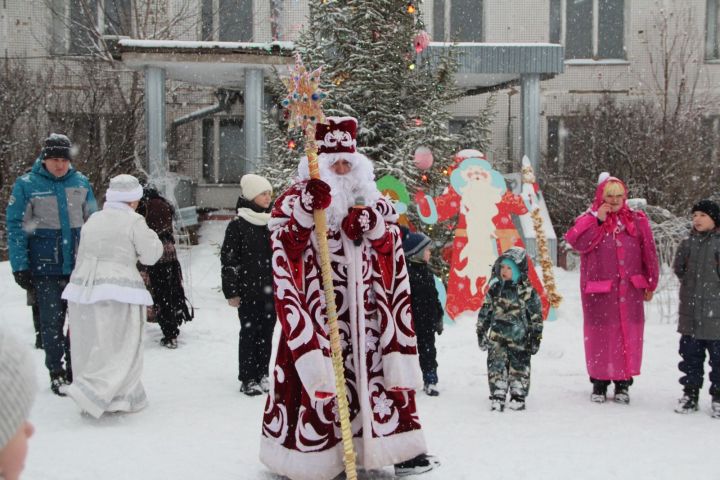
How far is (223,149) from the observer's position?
21.6m

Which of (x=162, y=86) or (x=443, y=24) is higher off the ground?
(x=443, y=24)

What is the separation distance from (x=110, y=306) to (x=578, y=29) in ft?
64.8

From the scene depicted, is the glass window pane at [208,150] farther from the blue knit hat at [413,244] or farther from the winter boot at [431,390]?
the winter boot at [431,390]

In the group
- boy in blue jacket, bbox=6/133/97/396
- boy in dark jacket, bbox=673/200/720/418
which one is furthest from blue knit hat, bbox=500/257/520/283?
boy in blue jacket, bbox=6/133/97/396

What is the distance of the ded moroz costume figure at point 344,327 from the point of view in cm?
419

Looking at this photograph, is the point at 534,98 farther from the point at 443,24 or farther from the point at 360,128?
the point at 443,24

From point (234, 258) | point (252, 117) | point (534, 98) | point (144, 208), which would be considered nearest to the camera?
point (234, 258)

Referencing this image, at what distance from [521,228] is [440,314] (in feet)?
23.6

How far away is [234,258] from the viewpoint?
264 inches

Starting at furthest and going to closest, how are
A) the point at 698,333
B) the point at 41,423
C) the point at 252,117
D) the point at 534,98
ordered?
the point at 534,98
the point at 252,117
the point at 698,333
the point at 41,423

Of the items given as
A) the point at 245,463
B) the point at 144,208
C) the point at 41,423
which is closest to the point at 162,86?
the point at 144,208

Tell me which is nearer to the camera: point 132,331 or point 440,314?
point 132,331

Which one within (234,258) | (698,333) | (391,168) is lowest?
(698,333)

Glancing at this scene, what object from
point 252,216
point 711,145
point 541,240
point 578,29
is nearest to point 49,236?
point 252,216
